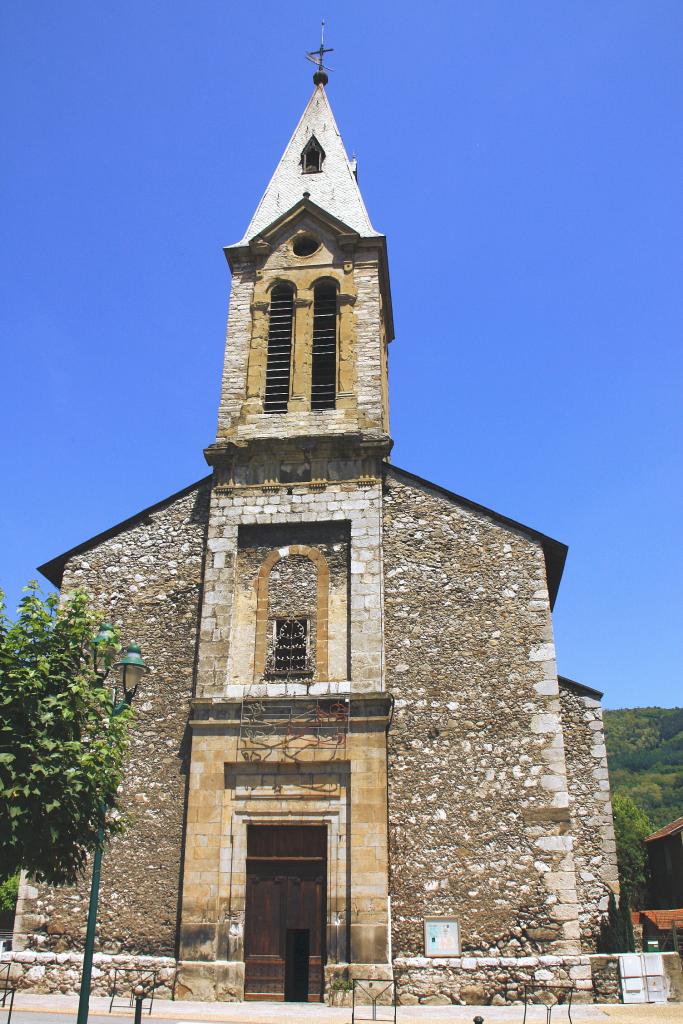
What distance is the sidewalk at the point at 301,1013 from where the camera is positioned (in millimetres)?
11680

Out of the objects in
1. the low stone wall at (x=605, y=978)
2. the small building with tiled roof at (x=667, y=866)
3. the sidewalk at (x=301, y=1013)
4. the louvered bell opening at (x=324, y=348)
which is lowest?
the sidewalk at (x=301, y=1013)

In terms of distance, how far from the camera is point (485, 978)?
531 inches

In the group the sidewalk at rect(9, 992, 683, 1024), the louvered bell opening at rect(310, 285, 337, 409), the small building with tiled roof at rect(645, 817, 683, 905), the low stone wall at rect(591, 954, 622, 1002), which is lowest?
the sidewalk at rect(9, 992, 683, 1024)

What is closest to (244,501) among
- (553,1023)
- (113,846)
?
(113,846)

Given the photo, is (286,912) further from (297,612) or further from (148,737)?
(297,612)

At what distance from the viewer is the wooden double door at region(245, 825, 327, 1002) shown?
14.1 meters

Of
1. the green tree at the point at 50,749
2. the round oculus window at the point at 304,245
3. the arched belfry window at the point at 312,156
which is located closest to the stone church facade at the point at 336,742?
the green tree at the point at 50,749

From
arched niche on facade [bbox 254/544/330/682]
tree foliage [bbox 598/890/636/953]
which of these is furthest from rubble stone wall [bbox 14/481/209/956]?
tree foliage [bbox 598/890/636/953]

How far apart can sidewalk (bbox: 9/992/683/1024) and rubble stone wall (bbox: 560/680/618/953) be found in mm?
1713

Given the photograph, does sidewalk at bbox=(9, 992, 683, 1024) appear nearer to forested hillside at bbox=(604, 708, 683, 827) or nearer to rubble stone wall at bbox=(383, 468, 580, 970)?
rubble stone wall at bbox=(383, 468, 580, 970)

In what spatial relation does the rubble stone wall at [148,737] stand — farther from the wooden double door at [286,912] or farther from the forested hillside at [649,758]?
the forested hillside at [649,758]

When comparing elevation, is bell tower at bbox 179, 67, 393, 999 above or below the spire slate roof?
below

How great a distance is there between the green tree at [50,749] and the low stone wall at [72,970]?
3722mm

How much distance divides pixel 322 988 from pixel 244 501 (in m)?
9.20
